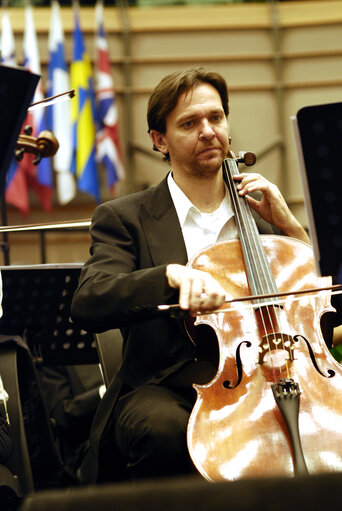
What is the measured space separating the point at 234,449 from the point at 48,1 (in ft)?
16.0

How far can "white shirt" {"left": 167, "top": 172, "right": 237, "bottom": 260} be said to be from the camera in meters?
1.79

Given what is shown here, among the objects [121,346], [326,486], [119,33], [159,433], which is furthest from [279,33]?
[326,486]

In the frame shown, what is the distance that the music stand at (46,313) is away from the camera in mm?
1870

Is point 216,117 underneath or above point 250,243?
above

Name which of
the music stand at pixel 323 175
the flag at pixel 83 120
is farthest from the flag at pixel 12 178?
the music stand at pixel 323 175

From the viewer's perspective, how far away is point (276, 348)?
1457 millimetres

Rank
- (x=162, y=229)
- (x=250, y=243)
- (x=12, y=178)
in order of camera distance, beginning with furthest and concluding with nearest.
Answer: (x=12, y=178) < (x=162, y=229) < (x=250, y=243)

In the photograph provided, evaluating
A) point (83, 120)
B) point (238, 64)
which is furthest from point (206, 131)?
point (238, 64)

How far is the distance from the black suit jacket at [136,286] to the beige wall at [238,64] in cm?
361

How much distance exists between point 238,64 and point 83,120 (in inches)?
52.8

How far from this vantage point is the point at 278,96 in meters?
5.54

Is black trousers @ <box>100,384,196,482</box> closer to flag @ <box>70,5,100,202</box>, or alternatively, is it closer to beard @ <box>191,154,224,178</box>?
beard @ <box>191,154,224,178</box>

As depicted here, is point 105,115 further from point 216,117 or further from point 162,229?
point 162,229

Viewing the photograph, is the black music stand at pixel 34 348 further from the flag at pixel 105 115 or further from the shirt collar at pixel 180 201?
the flag at pixel 105 115
